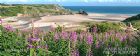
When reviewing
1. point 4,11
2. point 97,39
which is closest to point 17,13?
point 4,11

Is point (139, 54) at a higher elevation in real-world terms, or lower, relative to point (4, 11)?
higher

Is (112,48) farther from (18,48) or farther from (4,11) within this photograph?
(4,11)

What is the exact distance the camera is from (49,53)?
11.7 meters

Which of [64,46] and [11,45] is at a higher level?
[11,45]

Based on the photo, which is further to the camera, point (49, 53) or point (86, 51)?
point (86, 51)

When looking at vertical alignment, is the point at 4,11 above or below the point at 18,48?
below

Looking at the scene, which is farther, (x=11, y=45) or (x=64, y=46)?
(x=64, y=46)

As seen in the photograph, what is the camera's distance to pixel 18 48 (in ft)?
39.9

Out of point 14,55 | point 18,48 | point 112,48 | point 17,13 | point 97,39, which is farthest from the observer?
point 17,13

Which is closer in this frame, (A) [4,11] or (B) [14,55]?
(B) [14,55]

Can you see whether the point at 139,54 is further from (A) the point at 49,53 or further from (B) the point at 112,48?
(A) the point at 49,53

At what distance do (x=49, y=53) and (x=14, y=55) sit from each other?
0.94m

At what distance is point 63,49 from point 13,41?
1401 mm

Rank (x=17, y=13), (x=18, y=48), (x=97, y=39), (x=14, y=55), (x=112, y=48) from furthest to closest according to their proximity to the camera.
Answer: (x=17, y=13) → (x=97, y=39) → (x=112, y=48) → (x=18, y=48) → (x=14, y=55)
